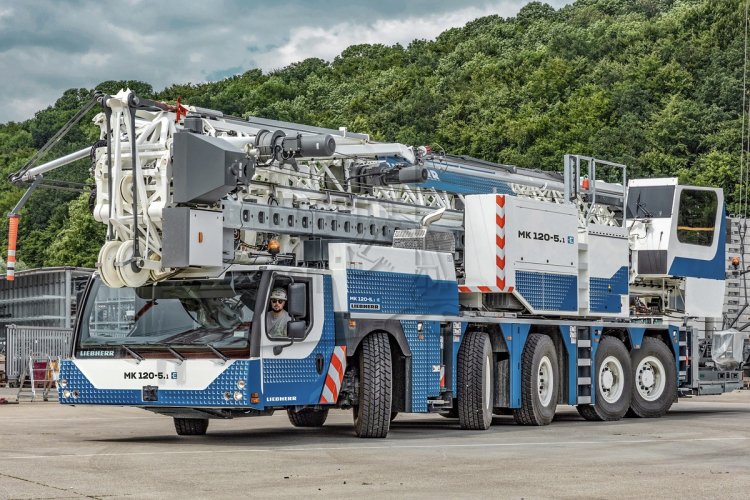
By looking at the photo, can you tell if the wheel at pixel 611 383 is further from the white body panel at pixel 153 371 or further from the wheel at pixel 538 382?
the white body panel at pixel 153 371

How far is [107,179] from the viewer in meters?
13.7

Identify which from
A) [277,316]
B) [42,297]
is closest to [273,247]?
[277,316]

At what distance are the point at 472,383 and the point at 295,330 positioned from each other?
4097 millimetres

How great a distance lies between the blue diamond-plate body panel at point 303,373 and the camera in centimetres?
1325

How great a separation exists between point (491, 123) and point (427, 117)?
711cm

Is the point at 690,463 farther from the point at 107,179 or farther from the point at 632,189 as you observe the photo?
the point at 632,189

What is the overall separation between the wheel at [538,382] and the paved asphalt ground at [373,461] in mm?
433

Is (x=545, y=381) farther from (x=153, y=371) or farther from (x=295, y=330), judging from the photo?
(x=153, y=371)

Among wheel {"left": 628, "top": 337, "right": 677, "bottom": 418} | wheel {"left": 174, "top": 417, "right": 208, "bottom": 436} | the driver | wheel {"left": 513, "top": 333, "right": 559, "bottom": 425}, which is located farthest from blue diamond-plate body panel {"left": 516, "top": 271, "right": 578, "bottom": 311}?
wheel {"left": 174, "top": 417, "right": 208, "bottom": 436}

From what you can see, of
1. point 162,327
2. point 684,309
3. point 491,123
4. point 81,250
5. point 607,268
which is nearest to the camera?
point 162,327

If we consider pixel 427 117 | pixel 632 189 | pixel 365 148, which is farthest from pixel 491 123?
pixel 365 148

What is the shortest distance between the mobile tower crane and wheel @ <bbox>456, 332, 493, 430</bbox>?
25 mm

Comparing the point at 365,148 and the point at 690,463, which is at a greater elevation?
the point at 365,148

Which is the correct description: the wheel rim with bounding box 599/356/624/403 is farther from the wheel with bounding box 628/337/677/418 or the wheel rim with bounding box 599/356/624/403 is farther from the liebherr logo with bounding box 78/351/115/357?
the liebherr logo with bounding box 78/351/115/357
